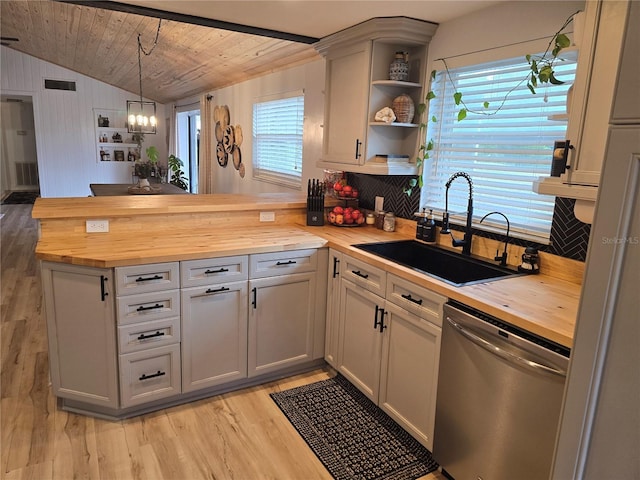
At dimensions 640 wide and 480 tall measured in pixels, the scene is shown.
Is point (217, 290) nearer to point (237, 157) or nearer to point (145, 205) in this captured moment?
point (145, 205)

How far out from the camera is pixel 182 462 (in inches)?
83.3

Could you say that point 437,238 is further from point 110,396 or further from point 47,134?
point 47,134

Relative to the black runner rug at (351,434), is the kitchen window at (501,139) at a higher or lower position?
higher

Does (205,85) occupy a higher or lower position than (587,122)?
higher

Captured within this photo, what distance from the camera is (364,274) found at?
8.22 feet

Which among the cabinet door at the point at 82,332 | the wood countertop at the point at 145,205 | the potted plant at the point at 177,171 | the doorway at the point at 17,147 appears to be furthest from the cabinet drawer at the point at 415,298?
the doorway at the point at 17,147

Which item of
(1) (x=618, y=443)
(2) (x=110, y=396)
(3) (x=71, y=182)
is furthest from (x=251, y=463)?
(3) (x=71, y=182)

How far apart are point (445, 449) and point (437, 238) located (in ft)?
4.06

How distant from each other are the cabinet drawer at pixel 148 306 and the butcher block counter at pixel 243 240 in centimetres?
19

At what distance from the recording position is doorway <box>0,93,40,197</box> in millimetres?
10344

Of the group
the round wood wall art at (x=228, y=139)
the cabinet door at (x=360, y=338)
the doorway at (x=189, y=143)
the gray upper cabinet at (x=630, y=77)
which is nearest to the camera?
the gray upper cabinet at (x=630, y=77)

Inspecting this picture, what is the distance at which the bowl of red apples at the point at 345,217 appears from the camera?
3.27m

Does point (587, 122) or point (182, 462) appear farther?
point (182, 462)

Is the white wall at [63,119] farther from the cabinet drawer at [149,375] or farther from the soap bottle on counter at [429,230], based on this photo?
the soap bottle on counter at [429,230]
